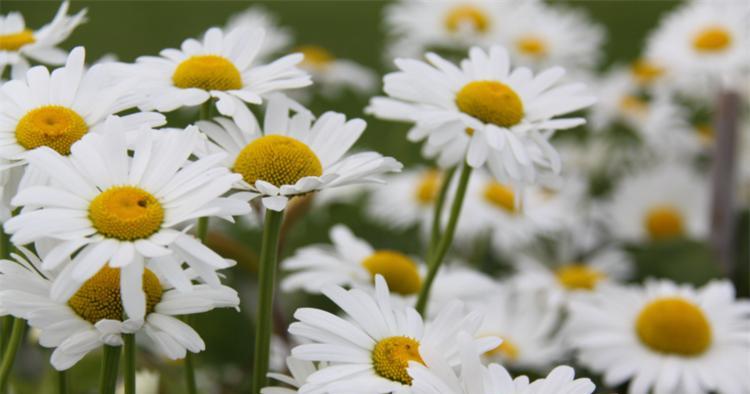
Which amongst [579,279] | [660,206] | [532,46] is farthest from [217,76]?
[660,206]

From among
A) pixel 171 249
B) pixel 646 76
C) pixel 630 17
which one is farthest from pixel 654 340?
pixel 630 17

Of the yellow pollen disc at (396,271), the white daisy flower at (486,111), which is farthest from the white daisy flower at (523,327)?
the white daisy flower at (486,111)

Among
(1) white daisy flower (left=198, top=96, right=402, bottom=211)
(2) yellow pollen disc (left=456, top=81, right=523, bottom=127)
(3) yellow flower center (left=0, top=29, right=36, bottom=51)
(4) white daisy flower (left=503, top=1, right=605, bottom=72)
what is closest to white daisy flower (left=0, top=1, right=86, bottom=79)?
(3) yellow flower center (left=0, top=29, right=36, bottom=51)

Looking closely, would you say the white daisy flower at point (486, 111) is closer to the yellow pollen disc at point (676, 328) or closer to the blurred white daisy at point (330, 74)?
the yellow pollen disc at point (676, 328)

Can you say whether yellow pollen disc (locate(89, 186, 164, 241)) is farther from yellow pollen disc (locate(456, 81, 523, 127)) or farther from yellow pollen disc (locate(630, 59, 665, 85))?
yellow pollen disc (locate(630, 59, 665, 85))

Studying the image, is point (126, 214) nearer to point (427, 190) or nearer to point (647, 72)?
point (427, 190)

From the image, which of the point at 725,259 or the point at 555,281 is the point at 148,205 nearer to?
the point at 555,281
